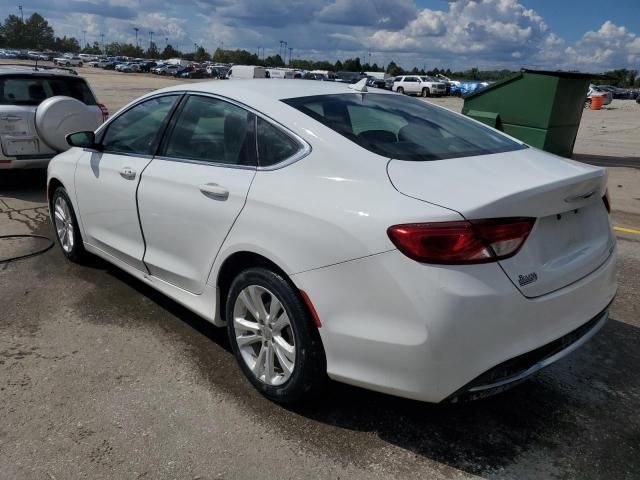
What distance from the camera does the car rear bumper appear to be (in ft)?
7.00

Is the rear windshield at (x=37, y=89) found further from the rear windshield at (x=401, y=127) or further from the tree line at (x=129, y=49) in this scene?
the tree line at (x=129, y=49)

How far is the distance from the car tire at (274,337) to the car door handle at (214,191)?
425mm

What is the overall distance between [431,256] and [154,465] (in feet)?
4.91

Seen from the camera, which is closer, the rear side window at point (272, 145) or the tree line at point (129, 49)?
the rear side window at point (272, 145)

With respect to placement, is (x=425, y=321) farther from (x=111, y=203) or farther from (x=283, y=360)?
(x=111, y=203)

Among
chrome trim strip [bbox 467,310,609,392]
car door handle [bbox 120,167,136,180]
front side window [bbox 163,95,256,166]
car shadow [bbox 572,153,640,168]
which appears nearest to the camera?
chrome trim strip [bbox 467,310,609,392]

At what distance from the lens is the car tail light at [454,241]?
7.03 feet

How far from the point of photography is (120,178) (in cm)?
379

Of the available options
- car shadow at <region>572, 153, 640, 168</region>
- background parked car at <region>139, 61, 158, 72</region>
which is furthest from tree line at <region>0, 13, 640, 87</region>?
car shadow at <region>572, 153, 640, 168</region>

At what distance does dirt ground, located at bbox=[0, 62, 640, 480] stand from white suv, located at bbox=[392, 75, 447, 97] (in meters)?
44.4

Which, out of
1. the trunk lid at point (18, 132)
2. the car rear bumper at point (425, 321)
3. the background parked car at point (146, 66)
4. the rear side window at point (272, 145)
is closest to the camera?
the car rear bumper at point (425, 321)

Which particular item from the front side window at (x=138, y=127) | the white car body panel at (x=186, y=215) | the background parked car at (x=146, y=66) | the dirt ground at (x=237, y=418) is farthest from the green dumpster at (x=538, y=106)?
the background parked car at (x=146, y=66)

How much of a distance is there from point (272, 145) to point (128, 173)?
131 cm

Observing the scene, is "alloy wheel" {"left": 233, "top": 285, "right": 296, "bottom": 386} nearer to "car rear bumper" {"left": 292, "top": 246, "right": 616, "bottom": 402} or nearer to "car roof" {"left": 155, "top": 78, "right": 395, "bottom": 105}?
"car rear bumper" {"left": 292, "top": 246, "right": 616, "bottom": 402}
